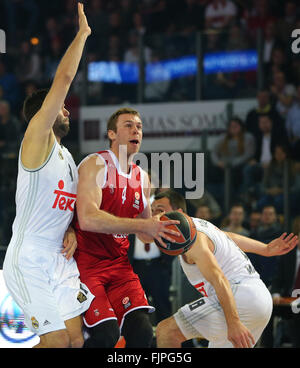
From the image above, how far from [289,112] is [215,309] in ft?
17.4

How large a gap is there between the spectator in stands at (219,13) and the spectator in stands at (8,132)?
3755mm

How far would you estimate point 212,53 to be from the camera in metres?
10.0

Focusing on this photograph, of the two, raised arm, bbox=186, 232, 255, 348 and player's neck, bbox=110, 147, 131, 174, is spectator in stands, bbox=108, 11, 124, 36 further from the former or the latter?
raised arm, bbox=186, 232, 255, 348

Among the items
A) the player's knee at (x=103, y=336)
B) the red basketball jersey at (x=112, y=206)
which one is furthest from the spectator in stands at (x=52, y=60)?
the player's knee at (x=103, y=336)

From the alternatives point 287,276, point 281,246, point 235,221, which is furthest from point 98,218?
point 235,221

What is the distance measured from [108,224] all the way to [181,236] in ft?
1.77

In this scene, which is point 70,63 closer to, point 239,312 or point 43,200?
point 43,200

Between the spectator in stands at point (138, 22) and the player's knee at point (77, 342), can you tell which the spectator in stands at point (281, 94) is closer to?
the spectator in stands at point (138, 22)

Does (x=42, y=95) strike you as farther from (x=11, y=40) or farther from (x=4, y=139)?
(x=11, y=40)

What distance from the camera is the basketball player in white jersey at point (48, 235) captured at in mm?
4422

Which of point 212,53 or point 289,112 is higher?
point 212,53

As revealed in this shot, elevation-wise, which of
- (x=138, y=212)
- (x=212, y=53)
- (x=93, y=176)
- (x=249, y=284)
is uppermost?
(x=212, y=53)
